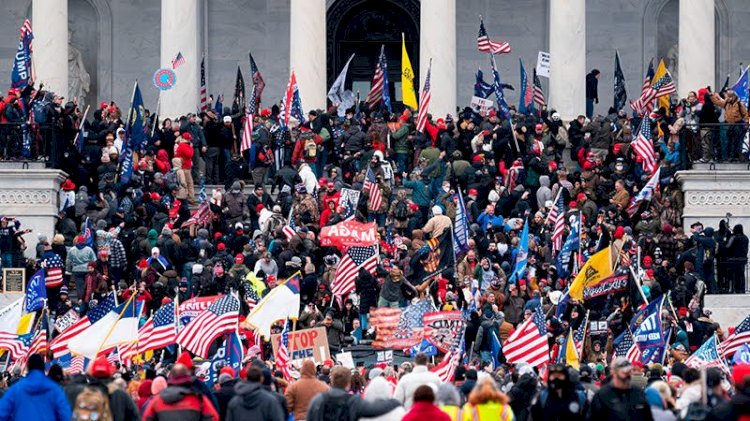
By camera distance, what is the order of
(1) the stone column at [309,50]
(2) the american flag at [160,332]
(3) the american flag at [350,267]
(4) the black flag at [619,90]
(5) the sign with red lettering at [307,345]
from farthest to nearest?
(4) the black flag at [619,90] → (1) the stone column at [309,50] → (3) the american flag at [350,267] → (2) the american flag at [160,332] → (5) the sign with red lettering at [307,345]

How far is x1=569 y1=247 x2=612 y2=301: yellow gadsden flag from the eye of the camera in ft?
152

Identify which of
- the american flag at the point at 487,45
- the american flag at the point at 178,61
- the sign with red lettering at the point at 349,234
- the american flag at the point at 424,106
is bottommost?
the sign with red lettering at the point at 349,234

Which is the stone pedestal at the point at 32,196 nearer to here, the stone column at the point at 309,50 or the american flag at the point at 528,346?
the stone column at the point at 309,50

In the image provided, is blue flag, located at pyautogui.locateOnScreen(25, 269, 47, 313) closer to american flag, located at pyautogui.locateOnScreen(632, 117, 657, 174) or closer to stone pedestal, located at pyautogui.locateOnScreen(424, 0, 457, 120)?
american flag, located at pyautogui.locateOnScreen(632, 117, 657, 174)

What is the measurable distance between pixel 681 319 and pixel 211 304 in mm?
9105

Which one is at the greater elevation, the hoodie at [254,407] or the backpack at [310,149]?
the backpack at [310,149]

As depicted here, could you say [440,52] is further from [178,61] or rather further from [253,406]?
[253,406]

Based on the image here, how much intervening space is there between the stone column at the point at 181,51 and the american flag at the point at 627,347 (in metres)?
21.5

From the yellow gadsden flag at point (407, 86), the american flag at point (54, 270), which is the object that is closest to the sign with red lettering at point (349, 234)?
the american flag at point (54, 270)

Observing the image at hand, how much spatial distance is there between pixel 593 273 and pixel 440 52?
1744cm

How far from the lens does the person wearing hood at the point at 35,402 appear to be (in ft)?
97.3

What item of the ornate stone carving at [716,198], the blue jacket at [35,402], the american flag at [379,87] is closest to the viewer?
the blue jacket at [35,402]

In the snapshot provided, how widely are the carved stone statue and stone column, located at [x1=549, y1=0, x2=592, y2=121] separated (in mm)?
13497

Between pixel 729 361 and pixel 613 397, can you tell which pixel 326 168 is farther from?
pixel 613 397
